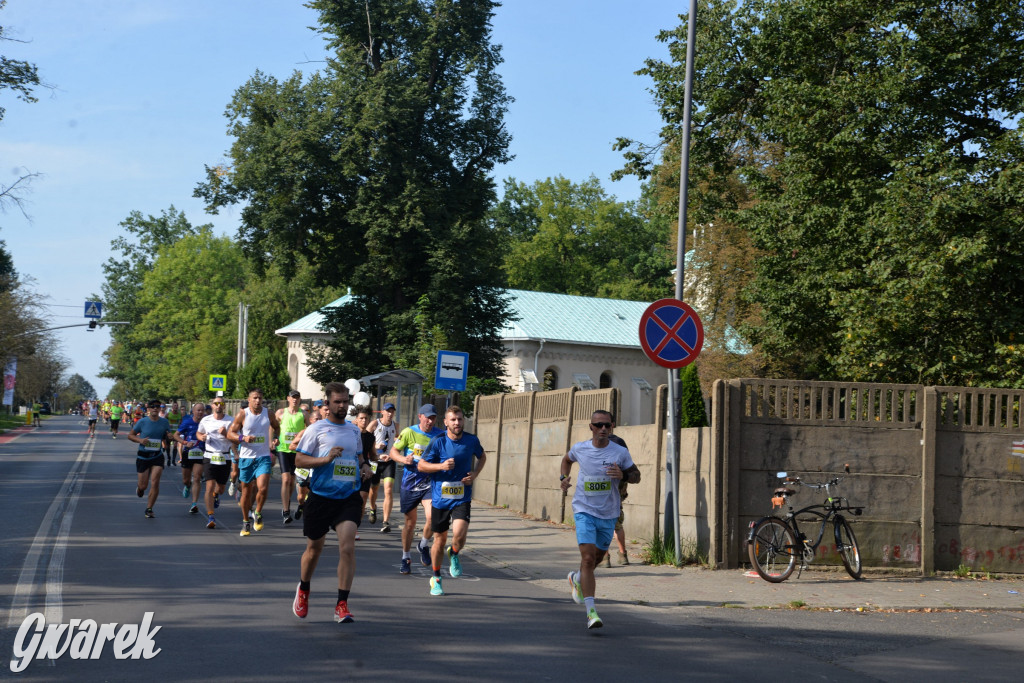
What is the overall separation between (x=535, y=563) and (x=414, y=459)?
7.05 ft

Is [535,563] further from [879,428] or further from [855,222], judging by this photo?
[855,222]

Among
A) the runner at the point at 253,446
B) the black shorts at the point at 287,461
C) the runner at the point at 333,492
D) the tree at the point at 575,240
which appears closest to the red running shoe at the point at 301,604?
the runner at the point at 333,492

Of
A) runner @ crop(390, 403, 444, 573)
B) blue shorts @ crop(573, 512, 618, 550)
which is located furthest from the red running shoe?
runner @ crop(390, 403, 444, 573)

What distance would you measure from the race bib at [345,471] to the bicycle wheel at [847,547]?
638 centimetres

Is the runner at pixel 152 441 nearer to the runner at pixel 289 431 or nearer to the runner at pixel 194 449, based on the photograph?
the runner at pixel 194 449

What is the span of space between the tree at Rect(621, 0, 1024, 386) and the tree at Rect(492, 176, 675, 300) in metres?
55.0

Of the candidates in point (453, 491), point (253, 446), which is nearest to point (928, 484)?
point (453, 491)

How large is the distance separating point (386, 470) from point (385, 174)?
22970 mm

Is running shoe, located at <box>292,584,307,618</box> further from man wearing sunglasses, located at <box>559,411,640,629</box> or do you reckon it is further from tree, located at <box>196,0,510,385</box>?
tree, located at <box>196,0,510,385</box>

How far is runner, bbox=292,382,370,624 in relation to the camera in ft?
27.9

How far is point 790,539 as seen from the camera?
1225cm

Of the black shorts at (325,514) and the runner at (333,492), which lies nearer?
the runner at (333,492)

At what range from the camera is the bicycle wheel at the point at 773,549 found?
1203 centimetres

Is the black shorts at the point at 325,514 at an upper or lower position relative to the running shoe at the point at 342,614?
upper
